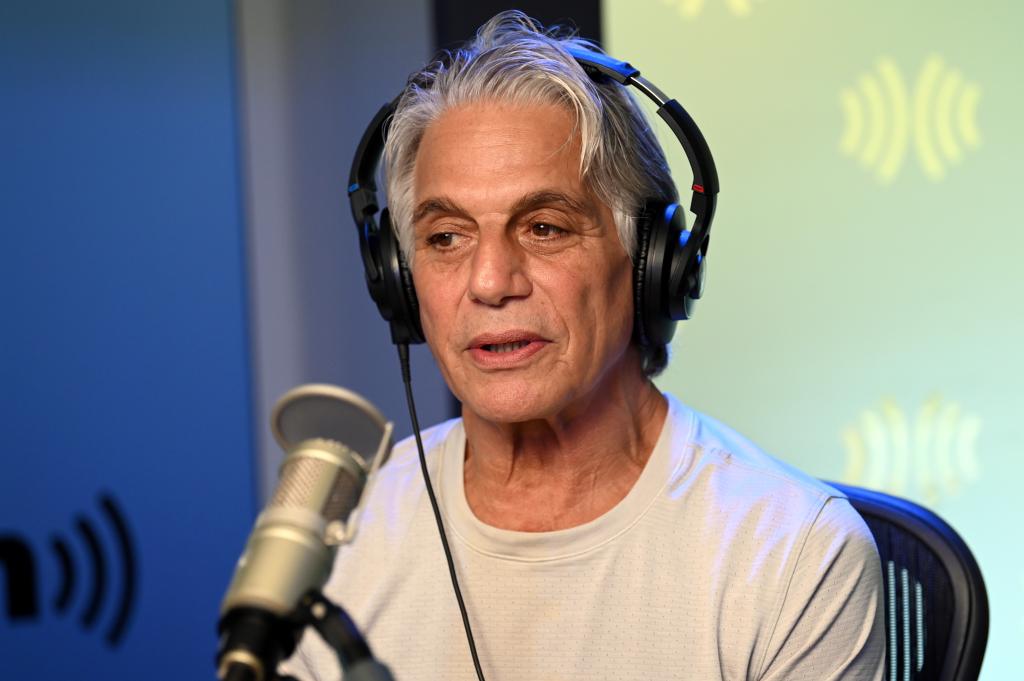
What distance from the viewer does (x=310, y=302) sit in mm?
3094

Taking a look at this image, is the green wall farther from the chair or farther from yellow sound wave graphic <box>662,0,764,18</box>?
the chair

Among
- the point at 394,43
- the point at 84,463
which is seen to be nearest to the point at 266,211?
the point at 394,43

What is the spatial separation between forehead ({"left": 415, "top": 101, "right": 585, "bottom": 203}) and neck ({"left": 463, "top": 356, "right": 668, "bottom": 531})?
0.27 meters

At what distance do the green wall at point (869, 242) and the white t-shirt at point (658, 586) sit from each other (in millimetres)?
736

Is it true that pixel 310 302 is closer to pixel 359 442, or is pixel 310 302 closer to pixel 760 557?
pixel 760 557

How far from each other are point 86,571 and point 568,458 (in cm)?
177

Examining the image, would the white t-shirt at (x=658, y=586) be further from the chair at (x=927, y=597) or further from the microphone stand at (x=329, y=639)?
the microphone stand at (x=329, y=639)

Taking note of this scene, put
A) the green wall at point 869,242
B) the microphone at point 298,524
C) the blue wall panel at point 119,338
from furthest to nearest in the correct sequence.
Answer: the blue wall panel at point 119,338 → the green wall at point 869,242 → the microphone at point 298,524

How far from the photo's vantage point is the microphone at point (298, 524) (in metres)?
0.67

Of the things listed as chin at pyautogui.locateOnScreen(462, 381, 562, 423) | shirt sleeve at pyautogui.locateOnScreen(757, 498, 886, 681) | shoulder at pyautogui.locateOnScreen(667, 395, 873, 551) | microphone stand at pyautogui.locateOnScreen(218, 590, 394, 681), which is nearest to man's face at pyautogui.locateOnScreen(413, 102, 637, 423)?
chin at pyautogui.locateOnScreen(462, 381, 562, 423)

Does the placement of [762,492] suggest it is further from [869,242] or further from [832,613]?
[869,242]

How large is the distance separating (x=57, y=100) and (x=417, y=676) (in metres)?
1.90

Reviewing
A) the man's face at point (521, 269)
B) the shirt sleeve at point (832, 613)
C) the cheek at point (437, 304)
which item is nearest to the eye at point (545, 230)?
the man's face at point (521, 269)

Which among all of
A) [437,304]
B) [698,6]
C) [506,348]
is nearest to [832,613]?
[506,348]
